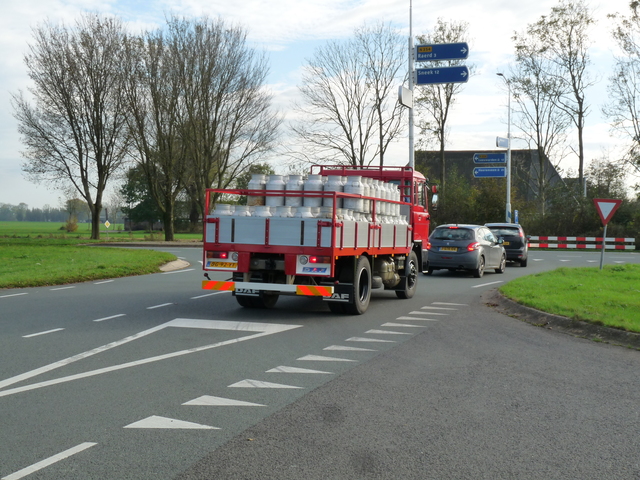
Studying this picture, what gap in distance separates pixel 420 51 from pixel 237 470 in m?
20.2

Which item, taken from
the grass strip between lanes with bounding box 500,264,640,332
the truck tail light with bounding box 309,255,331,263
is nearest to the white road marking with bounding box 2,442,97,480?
the truck tail light with bounding box 309,255,331,263

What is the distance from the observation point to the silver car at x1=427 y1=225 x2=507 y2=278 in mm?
20516

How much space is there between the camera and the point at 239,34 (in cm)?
4044

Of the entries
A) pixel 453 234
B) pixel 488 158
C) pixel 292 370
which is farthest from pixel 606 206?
pixel 488 158

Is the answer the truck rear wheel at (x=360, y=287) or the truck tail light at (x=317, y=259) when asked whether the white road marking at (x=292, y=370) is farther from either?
the truck rear wheel at (x=360, y=287)

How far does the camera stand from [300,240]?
10531 mm

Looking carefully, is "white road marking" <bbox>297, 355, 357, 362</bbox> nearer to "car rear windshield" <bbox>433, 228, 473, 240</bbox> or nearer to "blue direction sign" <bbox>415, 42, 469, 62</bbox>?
"car rear windshield" <bbox>433, 228, 473, 240</bbox>

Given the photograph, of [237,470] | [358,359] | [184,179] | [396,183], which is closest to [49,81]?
[184,179]

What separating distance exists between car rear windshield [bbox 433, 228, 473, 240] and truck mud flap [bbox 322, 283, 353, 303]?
10242 millimetres

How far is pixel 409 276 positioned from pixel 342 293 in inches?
145

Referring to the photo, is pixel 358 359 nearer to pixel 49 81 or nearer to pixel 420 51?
pixel 420 51

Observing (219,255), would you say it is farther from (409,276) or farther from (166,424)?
(166,424)

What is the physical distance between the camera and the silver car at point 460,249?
20.5 meters

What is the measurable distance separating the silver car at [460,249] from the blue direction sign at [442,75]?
4.76 metres
